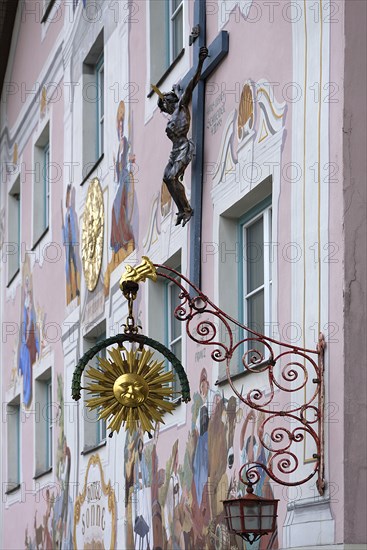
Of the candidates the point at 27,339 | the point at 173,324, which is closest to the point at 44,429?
the point at 27,339

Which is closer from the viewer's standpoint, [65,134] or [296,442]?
[296,442]

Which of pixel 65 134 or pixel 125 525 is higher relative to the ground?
pixel 65 134

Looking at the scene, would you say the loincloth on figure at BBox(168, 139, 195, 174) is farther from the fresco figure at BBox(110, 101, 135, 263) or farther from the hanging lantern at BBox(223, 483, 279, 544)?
the hanging lantern at BBox(223, 483, 279, 544)

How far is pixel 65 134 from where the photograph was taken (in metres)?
17.8

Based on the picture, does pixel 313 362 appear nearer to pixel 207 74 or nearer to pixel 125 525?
pixel 207 74

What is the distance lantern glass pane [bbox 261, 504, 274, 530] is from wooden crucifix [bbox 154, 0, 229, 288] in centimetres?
294

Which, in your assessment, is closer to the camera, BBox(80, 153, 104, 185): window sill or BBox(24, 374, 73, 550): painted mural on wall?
BBox(80, 153, 104, 185): window sill

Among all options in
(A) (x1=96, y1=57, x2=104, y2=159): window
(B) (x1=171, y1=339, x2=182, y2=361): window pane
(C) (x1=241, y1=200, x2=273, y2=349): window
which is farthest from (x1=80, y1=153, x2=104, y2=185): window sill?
(C) (x1=241, y1=200, x2=273, y2=349): window

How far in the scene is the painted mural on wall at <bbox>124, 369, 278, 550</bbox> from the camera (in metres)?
10.8

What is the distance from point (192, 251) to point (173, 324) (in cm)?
134

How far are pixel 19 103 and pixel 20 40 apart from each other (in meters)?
0.98

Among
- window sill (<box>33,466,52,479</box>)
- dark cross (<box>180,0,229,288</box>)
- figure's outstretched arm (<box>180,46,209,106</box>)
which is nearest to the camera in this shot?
figure's outstretched arm (<box>180,46,209,106</box>)

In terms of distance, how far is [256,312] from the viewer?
36.4 feet

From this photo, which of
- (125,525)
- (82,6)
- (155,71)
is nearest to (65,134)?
(82,6)
